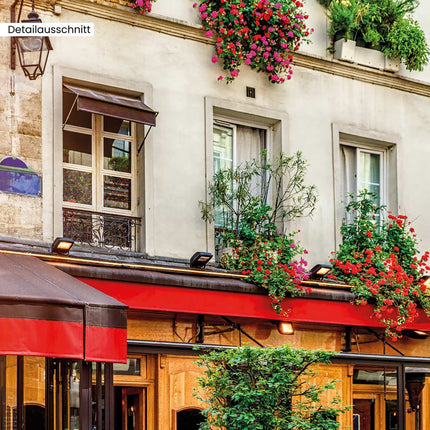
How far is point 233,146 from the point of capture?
51.3ft

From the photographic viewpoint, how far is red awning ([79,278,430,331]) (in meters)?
13.3

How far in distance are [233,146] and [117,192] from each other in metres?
2.06

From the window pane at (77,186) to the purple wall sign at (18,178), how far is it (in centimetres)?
65

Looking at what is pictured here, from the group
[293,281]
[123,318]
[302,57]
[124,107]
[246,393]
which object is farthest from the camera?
[302,57]

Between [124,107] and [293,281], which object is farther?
[293,281]

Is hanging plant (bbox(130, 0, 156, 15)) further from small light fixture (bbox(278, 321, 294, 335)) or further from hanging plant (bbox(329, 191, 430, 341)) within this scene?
small light fixture (bbox(278, 321, 294, 335))

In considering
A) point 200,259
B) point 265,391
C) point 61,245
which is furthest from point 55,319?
point 200,259

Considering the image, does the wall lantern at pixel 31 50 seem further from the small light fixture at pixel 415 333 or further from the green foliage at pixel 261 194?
the small light fixture at pixel 415 333

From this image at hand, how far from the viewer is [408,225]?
55.2ft

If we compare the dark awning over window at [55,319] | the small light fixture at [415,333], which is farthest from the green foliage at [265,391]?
the small light fixture at [415,333]

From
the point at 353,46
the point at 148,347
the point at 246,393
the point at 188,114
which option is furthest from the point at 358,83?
the point at 246,393

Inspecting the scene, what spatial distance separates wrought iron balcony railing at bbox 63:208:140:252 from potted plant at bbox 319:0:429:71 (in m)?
4.48

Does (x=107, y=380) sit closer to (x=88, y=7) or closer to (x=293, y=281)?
(x=293, y=281)

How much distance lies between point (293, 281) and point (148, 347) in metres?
2.89
